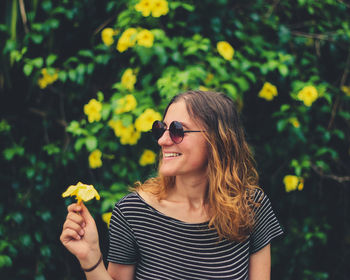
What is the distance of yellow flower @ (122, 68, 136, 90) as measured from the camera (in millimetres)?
1992

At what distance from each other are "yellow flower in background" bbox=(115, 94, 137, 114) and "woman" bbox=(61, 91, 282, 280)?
59 cm

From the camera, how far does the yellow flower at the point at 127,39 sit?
6.32 feet

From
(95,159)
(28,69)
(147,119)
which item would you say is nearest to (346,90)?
(147,119)

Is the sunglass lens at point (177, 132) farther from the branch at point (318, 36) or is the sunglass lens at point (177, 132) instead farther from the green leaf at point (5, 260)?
the branch at point (318, 36)

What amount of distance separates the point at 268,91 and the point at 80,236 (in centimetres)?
154

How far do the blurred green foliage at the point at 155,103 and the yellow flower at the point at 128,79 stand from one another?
0.02 m

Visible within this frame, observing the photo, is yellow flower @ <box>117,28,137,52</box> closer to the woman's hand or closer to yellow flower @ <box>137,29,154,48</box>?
yellow flower @ <box>137,29,154,48</box>

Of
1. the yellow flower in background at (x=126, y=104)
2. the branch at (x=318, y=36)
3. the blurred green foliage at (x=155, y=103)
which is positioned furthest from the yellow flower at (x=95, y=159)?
the branch at (x=318, y=36)

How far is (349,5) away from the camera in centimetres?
253

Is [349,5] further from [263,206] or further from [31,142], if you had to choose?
[31,142]

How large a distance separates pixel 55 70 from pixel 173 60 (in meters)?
0.72

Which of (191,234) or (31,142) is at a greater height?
(191,234)

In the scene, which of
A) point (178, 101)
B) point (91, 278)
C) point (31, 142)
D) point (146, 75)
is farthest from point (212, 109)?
point (31, 142)

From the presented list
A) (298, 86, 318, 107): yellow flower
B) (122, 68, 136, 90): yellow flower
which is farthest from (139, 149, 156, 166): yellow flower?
(298, 86, 318, 107): yellow flower
